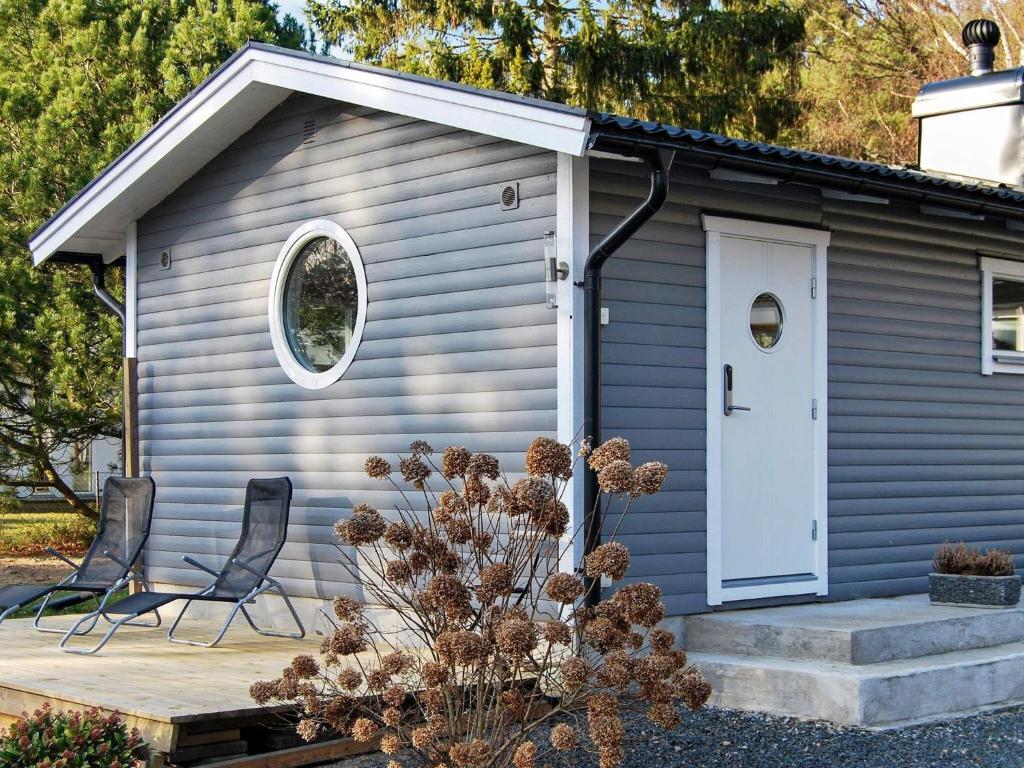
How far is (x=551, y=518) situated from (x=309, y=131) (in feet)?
14.3

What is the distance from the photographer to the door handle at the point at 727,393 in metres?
6.84

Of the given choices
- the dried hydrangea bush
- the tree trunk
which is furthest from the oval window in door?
the tree trunk

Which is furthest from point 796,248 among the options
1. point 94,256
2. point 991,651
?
point 94,256

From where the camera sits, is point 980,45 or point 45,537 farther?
point 45,537

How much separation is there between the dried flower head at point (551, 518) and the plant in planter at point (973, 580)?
3.44 m

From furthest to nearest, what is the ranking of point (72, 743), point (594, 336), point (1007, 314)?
point (1007, 314), point (594, 336), point (72, 743)

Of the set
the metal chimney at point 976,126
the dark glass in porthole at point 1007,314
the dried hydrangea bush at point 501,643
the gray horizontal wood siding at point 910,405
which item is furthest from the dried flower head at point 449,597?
the metal chimney at point 976,126

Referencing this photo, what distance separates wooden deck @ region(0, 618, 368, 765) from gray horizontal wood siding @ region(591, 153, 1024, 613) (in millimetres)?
2148

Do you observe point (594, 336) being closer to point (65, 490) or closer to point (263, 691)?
point (263, 691)

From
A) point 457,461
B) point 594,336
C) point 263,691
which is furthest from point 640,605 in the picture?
point 594,336

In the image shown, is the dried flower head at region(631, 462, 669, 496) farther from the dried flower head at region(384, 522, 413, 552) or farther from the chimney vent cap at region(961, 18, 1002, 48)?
the chimney vent cap at region(961, 18, 1002, 48)

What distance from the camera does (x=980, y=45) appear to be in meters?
11.2

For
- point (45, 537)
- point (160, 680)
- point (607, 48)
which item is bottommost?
point (45, 537)

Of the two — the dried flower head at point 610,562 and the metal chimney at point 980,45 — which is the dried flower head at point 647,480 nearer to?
the dried flower head at point 610,562
